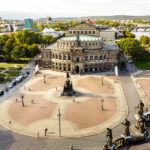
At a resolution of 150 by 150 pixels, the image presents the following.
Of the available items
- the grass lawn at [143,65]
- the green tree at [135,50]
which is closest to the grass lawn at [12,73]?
the grass lawn at [143,65]

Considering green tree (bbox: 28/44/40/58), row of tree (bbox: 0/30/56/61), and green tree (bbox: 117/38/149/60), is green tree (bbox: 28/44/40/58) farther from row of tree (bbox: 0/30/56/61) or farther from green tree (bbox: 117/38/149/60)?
green tree (bbox: 117/38/149/60)

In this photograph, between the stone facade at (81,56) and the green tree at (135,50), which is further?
the green tree at (135,50)

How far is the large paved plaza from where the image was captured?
38.4m

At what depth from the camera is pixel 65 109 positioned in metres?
46.6

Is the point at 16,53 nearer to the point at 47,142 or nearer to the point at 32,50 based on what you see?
the point at 32,50

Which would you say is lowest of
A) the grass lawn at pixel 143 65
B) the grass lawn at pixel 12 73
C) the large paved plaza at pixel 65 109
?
the large paved plaza at pixel 65 109

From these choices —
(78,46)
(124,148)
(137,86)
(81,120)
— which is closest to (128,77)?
(137,86)

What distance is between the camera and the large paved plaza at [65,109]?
38.4 metres

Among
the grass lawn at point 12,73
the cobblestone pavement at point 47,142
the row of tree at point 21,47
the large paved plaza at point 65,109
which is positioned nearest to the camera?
the cobblestone pavement at point 47,142

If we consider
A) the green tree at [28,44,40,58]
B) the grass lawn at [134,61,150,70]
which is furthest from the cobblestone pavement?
the green tree at [28,44,40,58]

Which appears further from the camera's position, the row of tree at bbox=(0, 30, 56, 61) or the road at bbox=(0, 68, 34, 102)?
the row of tree at bbox=(0, 30, 56, 61)

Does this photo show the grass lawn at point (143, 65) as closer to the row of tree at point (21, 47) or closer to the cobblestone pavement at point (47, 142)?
the cobblestone pavement at point (47, 142)

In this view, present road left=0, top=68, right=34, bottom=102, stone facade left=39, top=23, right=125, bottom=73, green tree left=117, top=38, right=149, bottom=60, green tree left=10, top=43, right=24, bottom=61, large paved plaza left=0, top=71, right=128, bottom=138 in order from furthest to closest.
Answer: green tree left=117, top=38, right=149, bottom=60 → green tree left=10, top=43, right=24, bottom=61 → stone facade left=39, top=23, right=125, bottom=73 → road left=0, top=68, right=34, bottom=102 → large paved plaza left=0, top=71, right=128, bottom=138

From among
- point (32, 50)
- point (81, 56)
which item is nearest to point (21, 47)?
point (32, 50)
